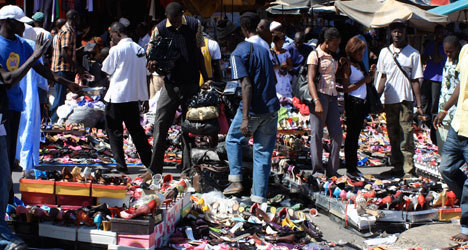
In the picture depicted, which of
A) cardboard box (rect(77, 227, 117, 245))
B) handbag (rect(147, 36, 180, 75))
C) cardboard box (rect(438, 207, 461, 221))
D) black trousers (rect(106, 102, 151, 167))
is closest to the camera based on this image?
cardboard box (rect(77, 227, 117, 245))

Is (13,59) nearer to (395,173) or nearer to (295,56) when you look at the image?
(395,173)

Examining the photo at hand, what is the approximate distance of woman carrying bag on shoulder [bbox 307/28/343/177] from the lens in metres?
7.84

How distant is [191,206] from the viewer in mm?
6516

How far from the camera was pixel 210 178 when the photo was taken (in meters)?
7.71

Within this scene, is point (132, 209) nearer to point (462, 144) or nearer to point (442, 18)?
point (462, 144)

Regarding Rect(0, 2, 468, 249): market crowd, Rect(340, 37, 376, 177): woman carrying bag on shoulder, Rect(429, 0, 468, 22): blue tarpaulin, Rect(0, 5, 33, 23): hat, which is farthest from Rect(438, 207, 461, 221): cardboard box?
Rect(429, 0, 468, 22): blue tarpaulin

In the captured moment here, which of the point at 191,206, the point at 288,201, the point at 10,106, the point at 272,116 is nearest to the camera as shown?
the point at 10,106

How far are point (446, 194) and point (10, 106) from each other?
15.7 ft

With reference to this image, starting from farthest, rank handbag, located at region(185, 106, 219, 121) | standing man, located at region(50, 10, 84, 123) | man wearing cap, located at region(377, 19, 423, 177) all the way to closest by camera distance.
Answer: standing man, located at region(50, 10, 84, 123)
man wearing cap, located at region(377, 19, 423, 177)
handbag, located at region(185, 106, 219, 121)

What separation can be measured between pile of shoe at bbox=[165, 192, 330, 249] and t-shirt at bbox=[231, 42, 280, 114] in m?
1.11

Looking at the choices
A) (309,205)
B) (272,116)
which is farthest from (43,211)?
(309,205)

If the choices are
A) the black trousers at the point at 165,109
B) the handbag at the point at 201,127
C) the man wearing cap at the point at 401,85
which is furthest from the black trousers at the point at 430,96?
the black trousers at the point at 165,109

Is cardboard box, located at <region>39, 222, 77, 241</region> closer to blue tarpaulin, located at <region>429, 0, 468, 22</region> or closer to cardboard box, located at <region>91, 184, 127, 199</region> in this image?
cardboard box, located at <region>91, 184, 127, 199</region>

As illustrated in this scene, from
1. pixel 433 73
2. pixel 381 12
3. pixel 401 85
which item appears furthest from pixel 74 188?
pixel 381 12
